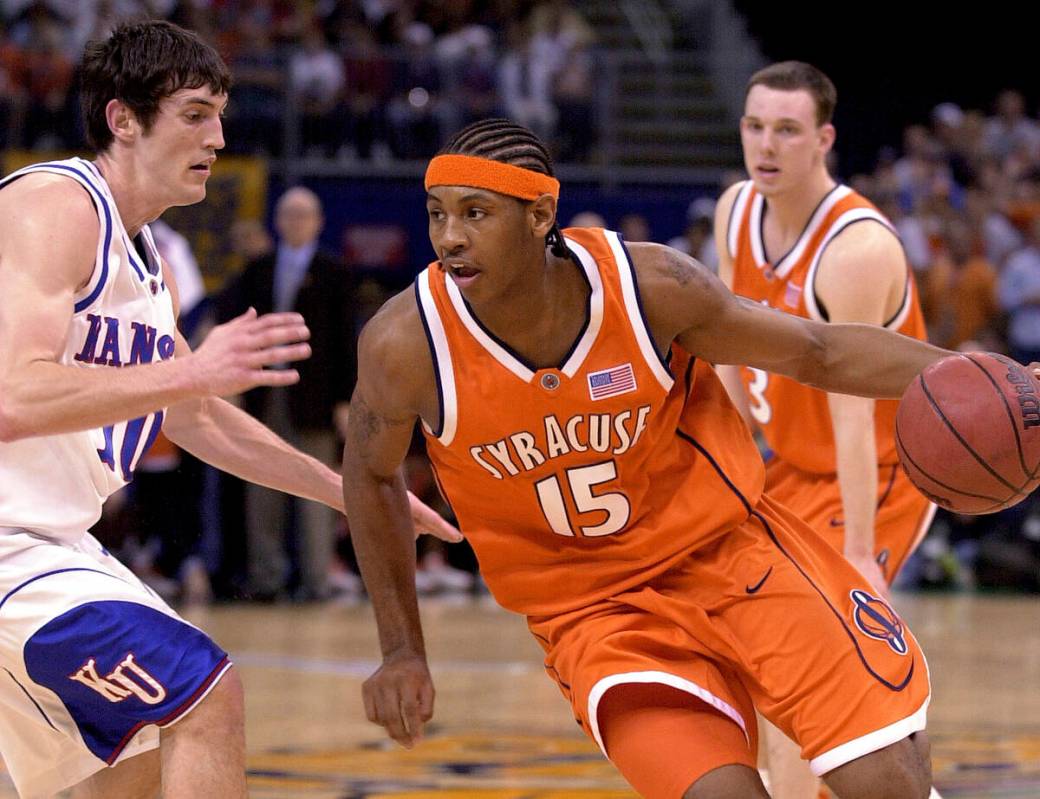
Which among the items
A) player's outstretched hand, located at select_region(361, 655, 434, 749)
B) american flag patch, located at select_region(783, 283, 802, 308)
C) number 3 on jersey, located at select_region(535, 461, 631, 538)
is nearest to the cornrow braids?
number 3 on jersey, located at select_region(535, 461, 631, 538)

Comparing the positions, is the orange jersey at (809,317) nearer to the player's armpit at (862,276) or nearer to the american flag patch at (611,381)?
the player's armpit at (862,276)

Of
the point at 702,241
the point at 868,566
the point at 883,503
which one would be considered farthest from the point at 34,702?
the point at 702,241

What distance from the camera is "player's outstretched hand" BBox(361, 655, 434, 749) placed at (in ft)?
11.6

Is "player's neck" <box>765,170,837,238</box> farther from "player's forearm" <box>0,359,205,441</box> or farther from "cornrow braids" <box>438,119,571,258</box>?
"player's forearm" <box>0,359,205,441</box>

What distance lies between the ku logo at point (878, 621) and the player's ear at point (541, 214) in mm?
1024

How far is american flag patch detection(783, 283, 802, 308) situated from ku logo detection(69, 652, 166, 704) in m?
2.36

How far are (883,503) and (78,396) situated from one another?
8.74 feet

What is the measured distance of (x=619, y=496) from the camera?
3.56m

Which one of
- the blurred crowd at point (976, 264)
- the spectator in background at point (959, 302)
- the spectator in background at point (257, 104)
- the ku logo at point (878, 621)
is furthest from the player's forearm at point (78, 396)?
the spectator in background at point (257, 104)

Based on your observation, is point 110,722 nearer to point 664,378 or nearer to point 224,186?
point 664,378

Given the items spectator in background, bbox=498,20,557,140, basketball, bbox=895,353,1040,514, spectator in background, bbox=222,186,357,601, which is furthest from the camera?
spectator in background, bbox=498,20,557,140

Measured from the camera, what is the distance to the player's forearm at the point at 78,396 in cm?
310

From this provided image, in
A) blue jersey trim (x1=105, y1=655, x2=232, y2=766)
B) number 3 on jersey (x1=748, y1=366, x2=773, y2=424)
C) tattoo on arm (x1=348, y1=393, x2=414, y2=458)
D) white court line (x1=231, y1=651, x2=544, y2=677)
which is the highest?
tattoo on arm (x1=348, y1=393, x2=414, y2=458)

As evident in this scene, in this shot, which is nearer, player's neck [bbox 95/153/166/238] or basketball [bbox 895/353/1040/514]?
basketball [bbox 895/353/1040/514]
